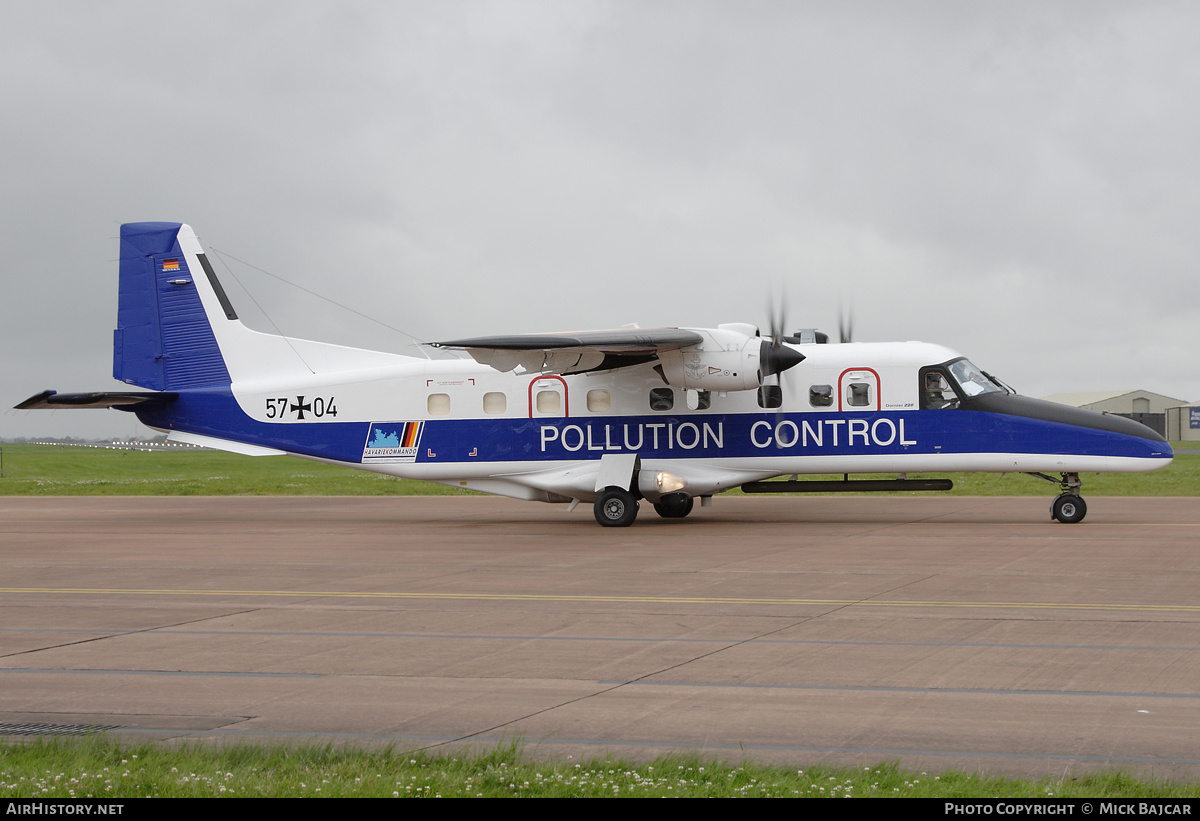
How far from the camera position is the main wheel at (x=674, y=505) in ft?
72.3

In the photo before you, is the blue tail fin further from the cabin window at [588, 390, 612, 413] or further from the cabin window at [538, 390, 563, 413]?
the cabin window at [588, 390, 612, 413]

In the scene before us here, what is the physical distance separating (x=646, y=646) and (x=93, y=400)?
719 inches

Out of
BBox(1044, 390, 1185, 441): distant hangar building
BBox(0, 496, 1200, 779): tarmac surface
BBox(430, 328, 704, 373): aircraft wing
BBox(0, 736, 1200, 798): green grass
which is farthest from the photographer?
BBox(1044, 390, 1185, 441): distant hangar building

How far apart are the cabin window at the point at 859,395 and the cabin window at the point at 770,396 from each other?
1.26 m

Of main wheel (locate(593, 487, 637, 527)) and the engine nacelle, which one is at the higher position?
the engine nacelle

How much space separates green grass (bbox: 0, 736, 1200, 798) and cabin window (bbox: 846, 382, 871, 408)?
15364 mm

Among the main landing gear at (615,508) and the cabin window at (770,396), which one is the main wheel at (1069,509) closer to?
the cabin window at (770,396)

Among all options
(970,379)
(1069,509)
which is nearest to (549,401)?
(970,379)

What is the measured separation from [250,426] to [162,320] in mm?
3461

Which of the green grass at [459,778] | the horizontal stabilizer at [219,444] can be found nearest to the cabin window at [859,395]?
the horizontal stabilizer at [219,444]

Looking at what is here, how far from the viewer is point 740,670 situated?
757cm

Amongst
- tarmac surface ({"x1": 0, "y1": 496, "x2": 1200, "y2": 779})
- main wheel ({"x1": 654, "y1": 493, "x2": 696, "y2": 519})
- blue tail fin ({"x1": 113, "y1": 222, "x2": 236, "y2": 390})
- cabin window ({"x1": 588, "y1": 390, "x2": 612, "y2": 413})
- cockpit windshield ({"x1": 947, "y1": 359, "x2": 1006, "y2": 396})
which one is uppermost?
blue tail fin ({"x1": 113, "y1": 222, "x2": 236, "y2": 390})

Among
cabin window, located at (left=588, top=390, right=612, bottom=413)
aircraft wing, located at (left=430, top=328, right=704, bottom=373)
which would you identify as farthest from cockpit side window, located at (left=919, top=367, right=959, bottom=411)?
cabin window, located at (left=588, top=390, right=612, bottom=413)

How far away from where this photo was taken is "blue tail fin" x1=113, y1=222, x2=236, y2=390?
23859 millimetres
